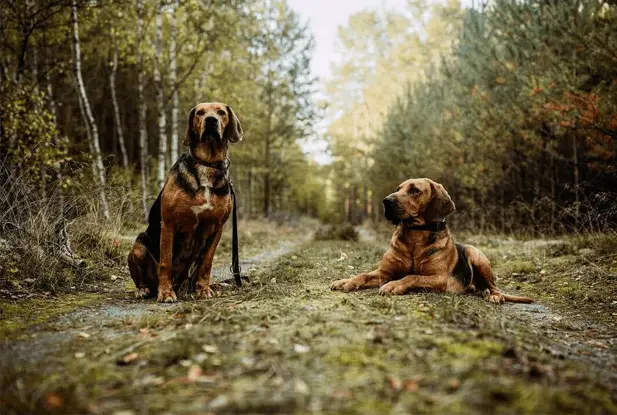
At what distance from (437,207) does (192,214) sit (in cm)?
258

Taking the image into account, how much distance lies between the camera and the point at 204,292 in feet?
14.6

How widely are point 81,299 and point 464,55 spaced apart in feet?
54.2

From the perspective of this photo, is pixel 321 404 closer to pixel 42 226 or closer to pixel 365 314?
pixel 365 314

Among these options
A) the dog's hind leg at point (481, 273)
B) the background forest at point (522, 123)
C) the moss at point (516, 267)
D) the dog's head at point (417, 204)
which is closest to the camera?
the dog's head at point (417, 204)

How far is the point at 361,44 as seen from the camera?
105 ft

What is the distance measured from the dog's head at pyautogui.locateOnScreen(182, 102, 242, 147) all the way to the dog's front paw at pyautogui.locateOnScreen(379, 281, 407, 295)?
7.32 feet

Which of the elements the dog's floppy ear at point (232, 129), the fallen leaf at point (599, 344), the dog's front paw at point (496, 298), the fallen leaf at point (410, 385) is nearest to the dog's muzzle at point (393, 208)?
the dog's front paw at point (496, 298)

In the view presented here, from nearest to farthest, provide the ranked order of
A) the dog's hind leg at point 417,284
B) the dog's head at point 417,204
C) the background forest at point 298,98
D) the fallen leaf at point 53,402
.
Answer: the fallen leaf at point 53,402, the dog's hind leg at point 417,284, the dog's head at point 417,204, the background forest at point 298,98

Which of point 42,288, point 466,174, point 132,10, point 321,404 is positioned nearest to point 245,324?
point 321,404

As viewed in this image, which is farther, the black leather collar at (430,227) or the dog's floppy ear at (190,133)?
the black leather collar at (430,227)

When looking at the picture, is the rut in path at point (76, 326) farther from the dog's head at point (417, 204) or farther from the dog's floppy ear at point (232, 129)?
the dog's head at point (417, 204)

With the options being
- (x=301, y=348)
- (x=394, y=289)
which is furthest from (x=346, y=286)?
(x=301, y=348)

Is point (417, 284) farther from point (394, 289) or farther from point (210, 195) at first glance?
point (210, 195)

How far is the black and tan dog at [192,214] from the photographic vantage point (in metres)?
4.25
